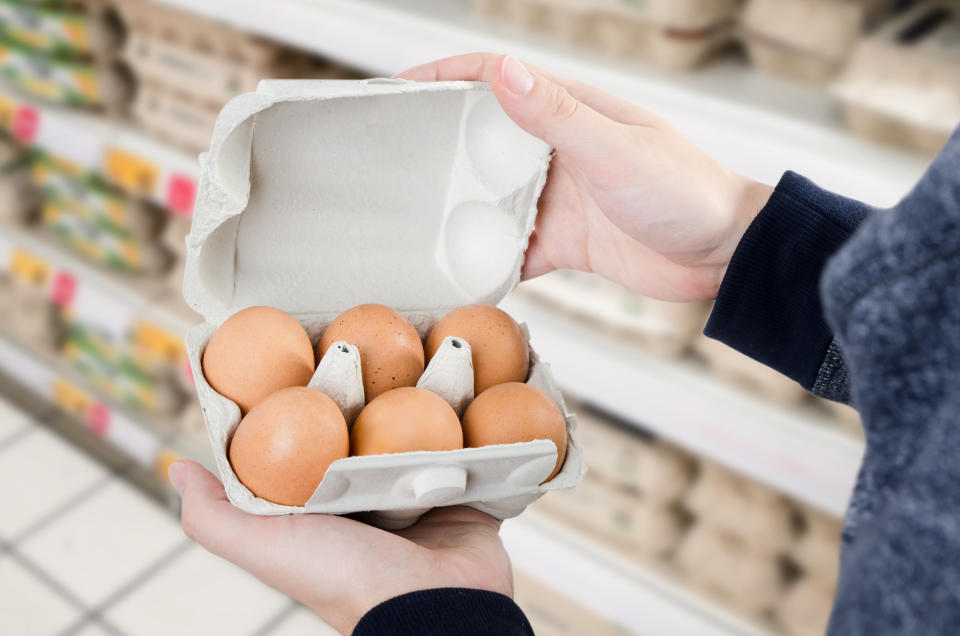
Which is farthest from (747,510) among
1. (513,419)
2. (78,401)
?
(78,401)

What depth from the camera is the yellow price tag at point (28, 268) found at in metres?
2.25

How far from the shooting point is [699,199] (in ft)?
3.16

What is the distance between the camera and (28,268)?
228 centimetres

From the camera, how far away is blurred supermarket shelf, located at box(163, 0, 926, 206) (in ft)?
3.59

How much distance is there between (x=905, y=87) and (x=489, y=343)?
633 mm

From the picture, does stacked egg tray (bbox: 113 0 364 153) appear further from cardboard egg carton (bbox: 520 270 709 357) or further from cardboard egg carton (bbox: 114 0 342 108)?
cardboard egg carton (bbox: 520 270 709 357)

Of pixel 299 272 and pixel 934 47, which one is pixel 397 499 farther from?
pixel 934 47

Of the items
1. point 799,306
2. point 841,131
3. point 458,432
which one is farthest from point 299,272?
point 841,131

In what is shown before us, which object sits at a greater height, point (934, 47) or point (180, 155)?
point (934, 47)

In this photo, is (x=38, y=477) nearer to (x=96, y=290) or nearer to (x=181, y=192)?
(x=96, y=290)

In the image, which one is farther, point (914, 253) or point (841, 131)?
point (841, 131)

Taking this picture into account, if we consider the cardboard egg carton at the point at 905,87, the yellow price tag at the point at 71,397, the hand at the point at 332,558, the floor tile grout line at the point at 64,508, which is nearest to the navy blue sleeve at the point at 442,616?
the hand at the point at 332,558

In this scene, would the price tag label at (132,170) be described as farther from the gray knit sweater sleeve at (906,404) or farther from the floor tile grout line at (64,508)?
the gray knit sweater sleeve at (906,404)

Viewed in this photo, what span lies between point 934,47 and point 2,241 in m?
2.24
